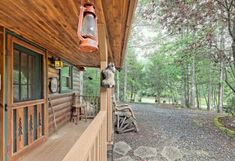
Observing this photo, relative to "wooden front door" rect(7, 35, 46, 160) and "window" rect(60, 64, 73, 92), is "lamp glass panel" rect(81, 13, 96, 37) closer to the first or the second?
"wooden front door" rect(7, 35, 46, 160)

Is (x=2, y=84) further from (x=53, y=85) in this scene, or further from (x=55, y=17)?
(x=53, y=85)

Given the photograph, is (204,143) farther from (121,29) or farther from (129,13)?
(129,13)

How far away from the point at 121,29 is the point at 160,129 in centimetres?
462

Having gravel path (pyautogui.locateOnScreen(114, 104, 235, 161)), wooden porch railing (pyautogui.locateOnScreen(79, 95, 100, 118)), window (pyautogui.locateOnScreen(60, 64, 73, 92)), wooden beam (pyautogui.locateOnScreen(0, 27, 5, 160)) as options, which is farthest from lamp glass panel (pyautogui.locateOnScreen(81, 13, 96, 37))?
wooden porch railing (pyautogui.locateOnScreen(79, 95, 100, 118))

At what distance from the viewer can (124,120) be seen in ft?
23.0

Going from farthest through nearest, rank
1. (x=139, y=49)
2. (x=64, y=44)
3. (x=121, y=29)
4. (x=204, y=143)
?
1. (x=139, y=49)
2. (x=204, y=143)
3. (x=64, y=44)
4. (x=121, y=29)

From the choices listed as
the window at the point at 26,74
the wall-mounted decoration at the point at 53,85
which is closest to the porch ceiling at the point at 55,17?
the window at the point at 26,74

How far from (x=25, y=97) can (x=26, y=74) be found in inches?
18.2

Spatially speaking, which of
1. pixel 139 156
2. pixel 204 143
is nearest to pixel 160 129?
pixel 204 143

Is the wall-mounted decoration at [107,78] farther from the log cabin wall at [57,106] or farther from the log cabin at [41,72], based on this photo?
the log cabin wall at [57,106]

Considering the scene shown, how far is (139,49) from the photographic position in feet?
66.7

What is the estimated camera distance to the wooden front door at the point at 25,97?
357 centimetres

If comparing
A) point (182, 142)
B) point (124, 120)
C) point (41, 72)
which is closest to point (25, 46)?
point (41, 72)

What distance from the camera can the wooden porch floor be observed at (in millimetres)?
3930
